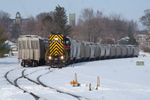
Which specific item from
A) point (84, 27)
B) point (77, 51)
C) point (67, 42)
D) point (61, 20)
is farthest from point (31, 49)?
point (84, 27)

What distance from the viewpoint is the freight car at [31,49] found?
27375 millimetres

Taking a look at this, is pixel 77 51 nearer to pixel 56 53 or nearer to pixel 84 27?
pixel 56 53

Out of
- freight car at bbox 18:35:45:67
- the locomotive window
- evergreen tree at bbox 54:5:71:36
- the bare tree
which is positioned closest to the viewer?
freight car at bbox 18:35:45:67

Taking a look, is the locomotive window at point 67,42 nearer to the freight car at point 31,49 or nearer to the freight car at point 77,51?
the freight car at point 77,51

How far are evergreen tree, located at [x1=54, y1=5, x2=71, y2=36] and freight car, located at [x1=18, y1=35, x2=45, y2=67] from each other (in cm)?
4664

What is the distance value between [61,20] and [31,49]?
51.9 meters

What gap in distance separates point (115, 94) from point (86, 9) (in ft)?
367

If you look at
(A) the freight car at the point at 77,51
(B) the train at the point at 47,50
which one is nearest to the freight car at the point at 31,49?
(B) the train at the point at 47,50

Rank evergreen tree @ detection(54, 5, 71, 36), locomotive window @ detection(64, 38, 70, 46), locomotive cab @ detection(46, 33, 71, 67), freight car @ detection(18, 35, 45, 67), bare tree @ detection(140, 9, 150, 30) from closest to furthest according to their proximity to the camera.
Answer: locomotive cab @ detection(46, 33, 71, 67), freight car @ detection(18, 35, 45, 67), locomotive window @ detection(64, 38, 70, 46), evergreen tree @ detection(54, 5, 71, 36), bare tree @ detection(140, 9, 150, 30)

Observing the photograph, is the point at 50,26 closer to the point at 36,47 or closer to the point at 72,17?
the point at 72,17

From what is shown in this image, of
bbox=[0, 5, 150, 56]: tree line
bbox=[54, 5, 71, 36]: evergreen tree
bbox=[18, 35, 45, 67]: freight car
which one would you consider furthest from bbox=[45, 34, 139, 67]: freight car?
bbox=[54, 5, 71, 36]: evergreen tree

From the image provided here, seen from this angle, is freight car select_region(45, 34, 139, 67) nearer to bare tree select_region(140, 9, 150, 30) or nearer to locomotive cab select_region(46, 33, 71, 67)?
locomotive cab select_region(46, 33, 71, 67)

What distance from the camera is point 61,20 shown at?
78.9 m

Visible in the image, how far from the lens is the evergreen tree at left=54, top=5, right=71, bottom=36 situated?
77.0 metres
